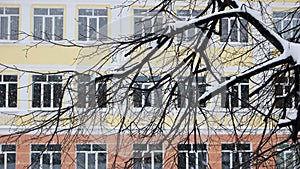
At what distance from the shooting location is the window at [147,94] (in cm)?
361

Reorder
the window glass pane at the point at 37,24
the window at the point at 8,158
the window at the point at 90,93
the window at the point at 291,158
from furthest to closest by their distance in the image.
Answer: the window at the point at 8,158 < the window glass pane at the point at 37,24 < the window at the point at 90,93 < the window at the point at 291,158

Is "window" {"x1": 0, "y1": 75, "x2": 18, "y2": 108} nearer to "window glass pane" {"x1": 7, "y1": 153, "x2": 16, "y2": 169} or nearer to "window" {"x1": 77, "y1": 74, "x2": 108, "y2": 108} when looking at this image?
"window glass pane" {"x1": 7, "y1": 153, "x2": 16, "y2": 169}

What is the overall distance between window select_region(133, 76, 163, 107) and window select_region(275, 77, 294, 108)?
0.63 metres

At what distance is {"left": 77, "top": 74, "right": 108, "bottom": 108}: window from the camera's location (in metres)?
3.44

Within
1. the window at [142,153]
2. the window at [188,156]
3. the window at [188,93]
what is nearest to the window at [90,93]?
the window at [142,153]

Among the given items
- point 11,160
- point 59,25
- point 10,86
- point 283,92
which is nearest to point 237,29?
point 283,92

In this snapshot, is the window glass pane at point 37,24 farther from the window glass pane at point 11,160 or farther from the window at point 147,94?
the window at point 147,94

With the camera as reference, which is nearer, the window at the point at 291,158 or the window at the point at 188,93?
the window at the point at 291,158

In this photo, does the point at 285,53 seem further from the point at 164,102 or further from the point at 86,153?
the point at 86,153

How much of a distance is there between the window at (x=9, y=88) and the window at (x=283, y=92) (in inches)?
221

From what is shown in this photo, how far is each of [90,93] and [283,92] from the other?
109 cm

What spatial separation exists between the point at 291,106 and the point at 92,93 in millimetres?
1101

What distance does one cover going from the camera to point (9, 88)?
889 cm

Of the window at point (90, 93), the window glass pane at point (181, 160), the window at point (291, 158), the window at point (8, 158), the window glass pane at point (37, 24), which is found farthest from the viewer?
the window at point (8, 158)
